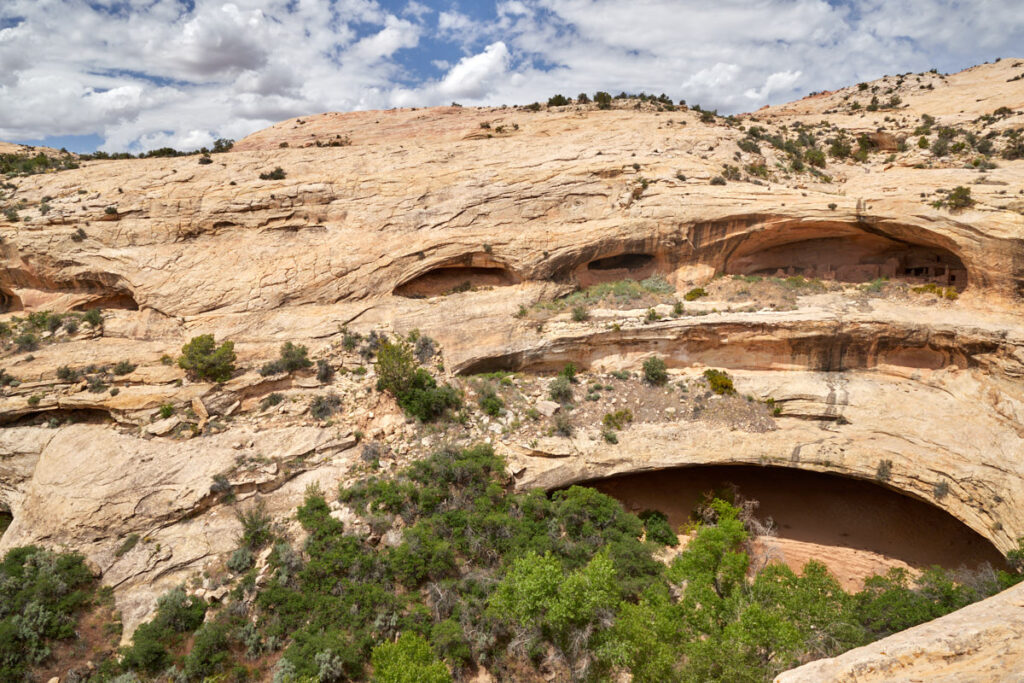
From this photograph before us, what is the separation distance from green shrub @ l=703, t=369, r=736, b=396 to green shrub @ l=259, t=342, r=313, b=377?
520 inches

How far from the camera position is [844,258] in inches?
698

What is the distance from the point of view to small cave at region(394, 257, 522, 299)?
18078 millimetres

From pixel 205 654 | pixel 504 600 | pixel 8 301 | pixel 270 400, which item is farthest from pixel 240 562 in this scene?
pixel 8 301

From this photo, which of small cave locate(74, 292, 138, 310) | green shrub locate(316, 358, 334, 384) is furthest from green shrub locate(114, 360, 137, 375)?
green shrub locate(316, 358, 334, 384)

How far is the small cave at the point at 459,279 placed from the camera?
18.1 m

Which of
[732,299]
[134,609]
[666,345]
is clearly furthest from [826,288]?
[134,609]

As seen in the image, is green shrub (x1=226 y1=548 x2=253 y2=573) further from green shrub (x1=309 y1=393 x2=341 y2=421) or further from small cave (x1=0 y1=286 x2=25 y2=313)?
small cave (x1=0 y1=286 x2=25 y2=313)

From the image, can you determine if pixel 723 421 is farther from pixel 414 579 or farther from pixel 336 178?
pixel 336 178

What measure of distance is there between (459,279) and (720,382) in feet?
33.8

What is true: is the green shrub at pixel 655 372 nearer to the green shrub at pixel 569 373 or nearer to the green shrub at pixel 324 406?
the green shrub at pixel 569 373

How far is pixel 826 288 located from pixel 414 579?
16259 mm

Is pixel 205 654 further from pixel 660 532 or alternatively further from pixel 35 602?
pixel 660 532

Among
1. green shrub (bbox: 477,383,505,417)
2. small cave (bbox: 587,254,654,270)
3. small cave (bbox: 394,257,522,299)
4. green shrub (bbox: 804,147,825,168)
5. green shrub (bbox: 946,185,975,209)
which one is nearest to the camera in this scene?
green shrub (bbox: 946,185,975,209)

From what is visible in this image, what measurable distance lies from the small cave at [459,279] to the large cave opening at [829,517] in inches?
333
